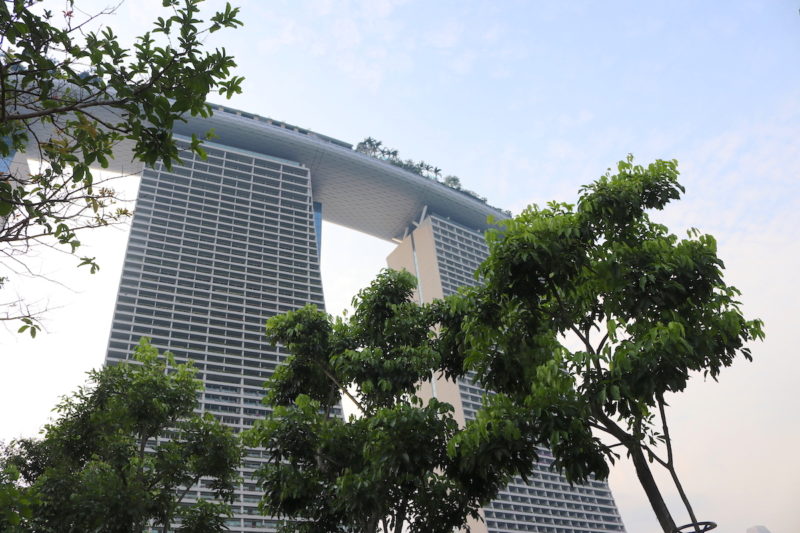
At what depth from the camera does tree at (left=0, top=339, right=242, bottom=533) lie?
544 inches

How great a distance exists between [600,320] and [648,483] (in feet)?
7.73

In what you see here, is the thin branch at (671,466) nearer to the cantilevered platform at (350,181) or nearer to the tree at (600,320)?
the tree at (600,320)

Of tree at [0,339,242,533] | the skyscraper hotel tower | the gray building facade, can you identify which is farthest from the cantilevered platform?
tree at [0,339,242,533]

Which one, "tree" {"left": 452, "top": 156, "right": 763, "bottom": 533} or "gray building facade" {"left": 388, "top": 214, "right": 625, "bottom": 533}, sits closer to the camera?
"tree" {"left": 452, "top": 156, "right": 763, "bottom": 533}

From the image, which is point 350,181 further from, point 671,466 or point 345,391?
point 671,466

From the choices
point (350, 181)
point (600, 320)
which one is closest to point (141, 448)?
point (600, 320)

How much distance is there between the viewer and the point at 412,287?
14516mm

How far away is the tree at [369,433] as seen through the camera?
1002 cm

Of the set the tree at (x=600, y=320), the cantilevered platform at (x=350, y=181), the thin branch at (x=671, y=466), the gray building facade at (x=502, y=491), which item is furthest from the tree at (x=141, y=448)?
the cantilevered platform at (x=350, y=181)

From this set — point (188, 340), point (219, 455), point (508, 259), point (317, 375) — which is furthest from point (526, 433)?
point (188, 340)

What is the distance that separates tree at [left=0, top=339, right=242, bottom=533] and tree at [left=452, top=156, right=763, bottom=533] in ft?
29.1

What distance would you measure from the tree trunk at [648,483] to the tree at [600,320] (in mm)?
13

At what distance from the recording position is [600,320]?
8969mm

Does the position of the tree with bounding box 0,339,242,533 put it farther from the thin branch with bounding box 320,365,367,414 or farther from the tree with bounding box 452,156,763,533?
the tree with bounding box 452,156,763,533
